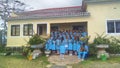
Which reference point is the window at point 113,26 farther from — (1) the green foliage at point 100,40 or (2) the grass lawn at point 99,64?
(2) the grass lawn at point 99,64

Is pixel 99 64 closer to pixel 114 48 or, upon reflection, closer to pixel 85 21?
pixel 114 48

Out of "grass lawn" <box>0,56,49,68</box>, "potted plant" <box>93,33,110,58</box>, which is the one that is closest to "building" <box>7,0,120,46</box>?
"potted plant" <box>93,33,110,58</box>

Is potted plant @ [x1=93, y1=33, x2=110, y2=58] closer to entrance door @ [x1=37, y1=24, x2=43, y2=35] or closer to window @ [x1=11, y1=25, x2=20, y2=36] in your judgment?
entrance door @ [x1=37, y1=24, x2=43, y2=35]

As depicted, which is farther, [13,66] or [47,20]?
Answer: [47,20]

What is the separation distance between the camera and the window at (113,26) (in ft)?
64.0

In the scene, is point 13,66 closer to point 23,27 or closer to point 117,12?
point 23,27

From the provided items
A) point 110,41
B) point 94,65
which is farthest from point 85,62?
point 110,41

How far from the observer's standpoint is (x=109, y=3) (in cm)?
1995

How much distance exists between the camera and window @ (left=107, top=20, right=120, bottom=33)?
19.5m

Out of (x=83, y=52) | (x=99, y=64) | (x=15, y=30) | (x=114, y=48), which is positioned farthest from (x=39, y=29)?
(x=99, y=64)

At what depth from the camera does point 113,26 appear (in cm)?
1958

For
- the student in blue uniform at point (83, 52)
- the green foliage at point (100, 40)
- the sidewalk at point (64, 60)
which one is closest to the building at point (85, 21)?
the green foliage at point (100, 40)

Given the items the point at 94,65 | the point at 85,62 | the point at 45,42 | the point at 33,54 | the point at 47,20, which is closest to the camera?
the point at 94,65

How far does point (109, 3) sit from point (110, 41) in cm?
399
